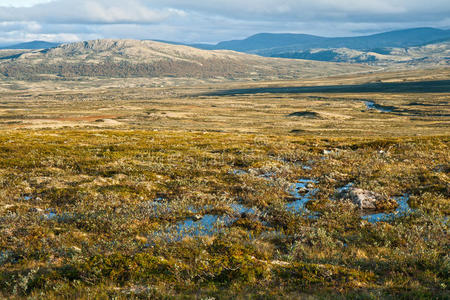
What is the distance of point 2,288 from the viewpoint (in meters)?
7.79

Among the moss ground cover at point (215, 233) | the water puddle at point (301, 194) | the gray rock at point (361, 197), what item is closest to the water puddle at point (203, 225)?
the moss ground cover at point (215, 233)

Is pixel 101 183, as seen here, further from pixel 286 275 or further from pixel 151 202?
pixel 286 275

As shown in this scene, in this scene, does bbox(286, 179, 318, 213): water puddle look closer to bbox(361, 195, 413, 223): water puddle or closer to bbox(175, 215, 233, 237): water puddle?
bbox(361, 195, 413, 223): water puddle

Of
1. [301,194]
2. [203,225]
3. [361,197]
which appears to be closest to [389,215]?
[361,197]

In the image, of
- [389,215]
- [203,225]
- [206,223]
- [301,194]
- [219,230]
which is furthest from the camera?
[301,194]

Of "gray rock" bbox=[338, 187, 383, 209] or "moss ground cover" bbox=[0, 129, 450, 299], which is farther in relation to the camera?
"gray rock" bbox=[338, 187, 383, 209]

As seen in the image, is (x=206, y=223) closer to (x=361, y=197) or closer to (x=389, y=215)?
(x=361, y=197)

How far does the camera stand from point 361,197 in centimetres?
1387

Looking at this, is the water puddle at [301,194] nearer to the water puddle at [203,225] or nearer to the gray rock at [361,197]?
the gray rock at [361,197]

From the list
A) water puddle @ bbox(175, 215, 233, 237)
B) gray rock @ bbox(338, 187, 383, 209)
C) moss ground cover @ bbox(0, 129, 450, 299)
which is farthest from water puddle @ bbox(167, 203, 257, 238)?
gray rock @ bbox(338, 187, 383, 209)

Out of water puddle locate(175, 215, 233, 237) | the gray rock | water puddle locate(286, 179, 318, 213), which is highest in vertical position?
the gray rock

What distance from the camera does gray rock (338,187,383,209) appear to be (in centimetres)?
1346

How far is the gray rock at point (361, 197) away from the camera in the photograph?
13461 millimetres

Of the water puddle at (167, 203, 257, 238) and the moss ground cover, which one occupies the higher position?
the moss ground cover
